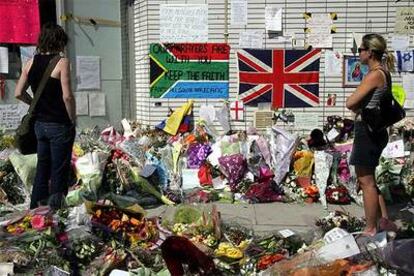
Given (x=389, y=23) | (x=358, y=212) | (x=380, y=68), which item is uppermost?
(x=389, y=23)

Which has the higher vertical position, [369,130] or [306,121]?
[369,130]

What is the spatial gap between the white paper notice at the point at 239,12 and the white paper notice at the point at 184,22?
0.37m

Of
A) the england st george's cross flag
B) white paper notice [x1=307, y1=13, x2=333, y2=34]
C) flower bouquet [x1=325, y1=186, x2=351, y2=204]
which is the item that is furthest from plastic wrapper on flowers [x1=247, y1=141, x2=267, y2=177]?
white paper notice [x1=307, y1=13, x2=333, y2=34]

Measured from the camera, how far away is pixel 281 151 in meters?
6.68

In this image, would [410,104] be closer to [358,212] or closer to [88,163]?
[358,212]

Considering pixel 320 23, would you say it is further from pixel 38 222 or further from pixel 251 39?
pixel 38 222

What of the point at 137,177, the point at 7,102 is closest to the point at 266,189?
the point at 137,177

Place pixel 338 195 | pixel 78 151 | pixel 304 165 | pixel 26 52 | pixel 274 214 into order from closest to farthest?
1. pixel 274 214
2. pixel 338 195
3. pixel 304 165
4. pixel 78 151
5. pixel 26 52

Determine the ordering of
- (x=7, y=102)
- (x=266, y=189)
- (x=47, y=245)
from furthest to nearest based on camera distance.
Answer: (x=7, y=102)
(x=266, y=189)
(x=47, y=245)

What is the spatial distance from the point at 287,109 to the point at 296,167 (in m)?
1.45

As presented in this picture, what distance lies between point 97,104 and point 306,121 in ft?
10.2

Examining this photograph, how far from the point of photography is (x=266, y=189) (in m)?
6.47

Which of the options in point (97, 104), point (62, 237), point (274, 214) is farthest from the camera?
point (97, 104)

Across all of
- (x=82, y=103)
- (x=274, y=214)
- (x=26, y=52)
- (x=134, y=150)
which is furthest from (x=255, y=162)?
(x=26, y=52)
